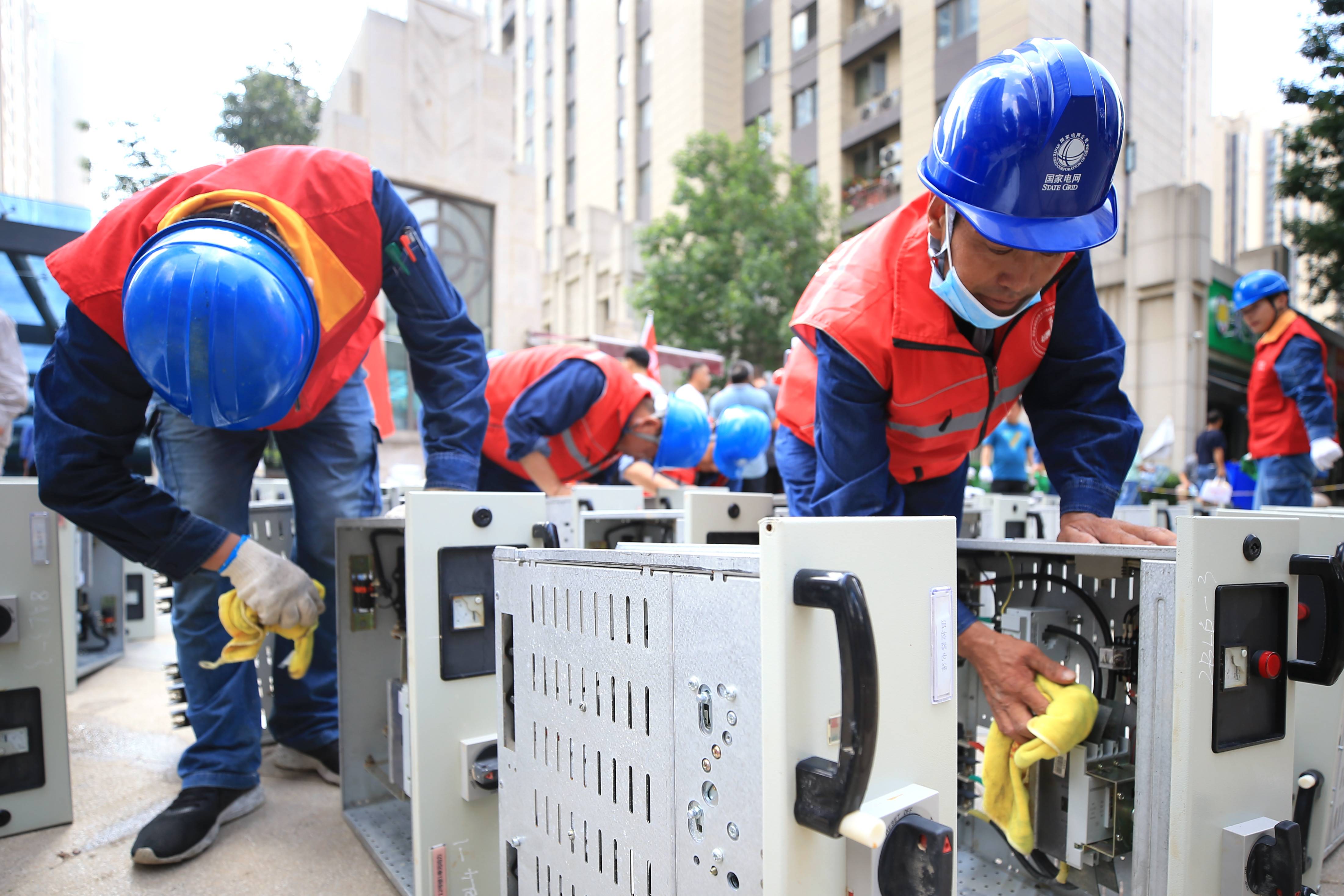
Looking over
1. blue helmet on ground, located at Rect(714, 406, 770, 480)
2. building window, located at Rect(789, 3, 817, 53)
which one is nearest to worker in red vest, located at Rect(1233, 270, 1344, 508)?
blue helmet on ground, located at Rect(714, 406, 770, 480)

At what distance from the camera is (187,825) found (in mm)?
1771

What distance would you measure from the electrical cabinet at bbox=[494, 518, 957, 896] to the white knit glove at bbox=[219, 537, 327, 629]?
0.84 metres

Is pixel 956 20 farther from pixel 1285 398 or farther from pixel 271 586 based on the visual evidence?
pixel 271 586

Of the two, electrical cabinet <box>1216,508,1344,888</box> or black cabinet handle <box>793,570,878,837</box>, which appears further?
electrical cabinet <box>1216,508,1344,888</box>

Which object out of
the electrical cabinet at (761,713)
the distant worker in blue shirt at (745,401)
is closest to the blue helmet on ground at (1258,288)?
the distant worker in blue shirt at (745,401)

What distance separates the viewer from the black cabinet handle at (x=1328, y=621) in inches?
42.5

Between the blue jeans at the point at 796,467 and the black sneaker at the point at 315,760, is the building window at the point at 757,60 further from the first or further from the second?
the black sneaker at the point at 315,760

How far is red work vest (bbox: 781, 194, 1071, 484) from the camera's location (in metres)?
1.46

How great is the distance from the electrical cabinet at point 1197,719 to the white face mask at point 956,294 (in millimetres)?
406

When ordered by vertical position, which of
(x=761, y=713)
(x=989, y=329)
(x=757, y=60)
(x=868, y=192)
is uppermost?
(x=757, y=60)

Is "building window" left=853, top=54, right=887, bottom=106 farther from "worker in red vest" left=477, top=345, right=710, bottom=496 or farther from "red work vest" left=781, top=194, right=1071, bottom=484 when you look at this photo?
"red work vest" left=781, top=194, right=1071, bottom=484

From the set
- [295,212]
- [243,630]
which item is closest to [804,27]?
[295,212]

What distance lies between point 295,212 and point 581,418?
142 centimetres

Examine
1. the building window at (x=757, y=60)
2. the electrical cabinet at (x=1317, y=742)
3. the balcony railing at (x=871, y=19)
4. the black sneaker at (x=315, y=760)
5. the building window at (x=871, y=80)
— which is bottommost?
the black sneaker at (x=315, y=760)
